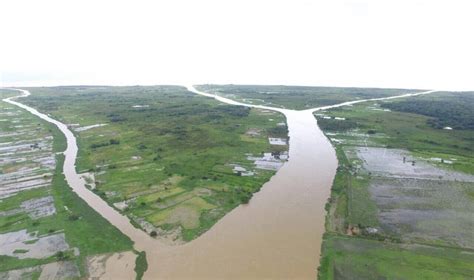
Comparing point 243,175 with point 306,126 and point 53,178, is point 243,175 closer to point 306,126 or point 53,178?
point 53,178

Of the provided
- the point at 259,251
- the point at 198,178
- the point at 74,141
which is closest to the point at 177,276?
the point at 259,251

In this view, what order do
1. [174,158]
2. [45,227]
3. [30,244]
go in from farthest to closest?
[174,158] → [45,227] → [30,244]

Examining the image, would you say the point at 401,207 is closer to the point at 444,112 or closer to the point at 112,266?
the point at 112,266

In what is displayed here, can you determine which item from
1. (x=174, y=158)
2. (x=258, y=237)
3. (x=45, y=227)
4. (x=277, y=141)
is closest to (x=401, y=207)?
(x=258, y=237)

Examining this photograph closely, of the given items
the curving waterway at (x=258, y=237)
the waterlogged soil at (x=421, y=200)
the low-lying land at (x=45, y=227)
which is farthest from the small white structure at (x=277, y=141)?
the low-lying land at (x=45, y=227)

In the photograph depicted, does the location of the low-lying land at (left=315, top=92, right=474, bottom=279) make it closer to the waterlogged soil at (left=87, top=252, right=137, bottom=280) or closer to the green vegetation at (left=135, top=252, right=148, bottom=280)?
the green vegetation at (left=135, top=252, right=148, bottom=280)

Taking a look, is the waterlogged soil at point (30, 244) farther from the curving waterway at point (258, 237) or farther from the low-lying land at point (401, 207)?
the low-lying land at point (401, 207)

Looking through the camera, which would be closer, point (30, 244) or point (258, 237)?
point (30, 244)

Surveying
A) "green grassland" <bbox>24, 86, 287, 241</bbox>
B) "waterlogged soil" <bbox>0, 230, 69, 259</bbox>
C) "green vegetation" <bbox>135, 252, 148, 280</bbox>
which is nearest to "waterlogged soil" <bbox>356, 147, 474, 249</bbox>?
"green grassland" <bbox>24, 86, 287, 241</bbox>
